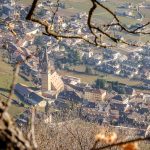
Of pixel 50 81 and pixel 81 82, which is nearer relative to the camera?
pixel 50 81

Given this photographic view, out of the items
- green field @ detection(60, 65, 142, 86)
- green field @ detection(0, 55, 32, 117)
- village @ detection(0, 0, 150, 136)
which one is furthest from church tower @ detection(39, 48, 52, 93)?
green field @ detection(60, 65, 142, 86)

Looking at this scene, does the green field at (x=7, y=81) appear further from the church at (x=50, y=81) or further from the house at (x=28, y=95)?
the church at (x=50, y=81)

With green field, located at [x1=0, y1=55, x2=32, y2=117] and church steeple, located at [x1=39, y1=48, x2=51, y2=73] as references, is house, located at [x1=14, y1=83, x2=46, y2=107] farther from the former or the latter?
church steeple, located at [x1=39, y1=48, x2=51, y2=73]

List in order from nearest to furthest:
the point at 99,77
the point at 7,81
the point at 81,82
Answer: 1. the point at 7,81
2. the point at 81,82
3. the point at 99,77

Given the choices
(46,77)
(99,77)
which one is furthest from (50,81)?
(99,77)

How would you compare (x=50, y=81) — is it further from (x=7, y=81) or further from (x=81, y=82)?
(x=7, y=81)

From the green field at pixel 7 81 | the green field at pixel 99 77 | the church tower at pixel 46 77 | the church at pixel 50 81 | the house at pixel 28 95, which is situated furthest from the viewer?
the green field at pixel 99 77

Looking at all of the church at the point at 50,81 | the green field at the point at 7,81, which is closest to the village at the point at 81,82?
the church at the point at 50,81

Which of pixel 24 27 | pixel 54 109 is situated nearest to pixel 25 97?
pixel 54 109
